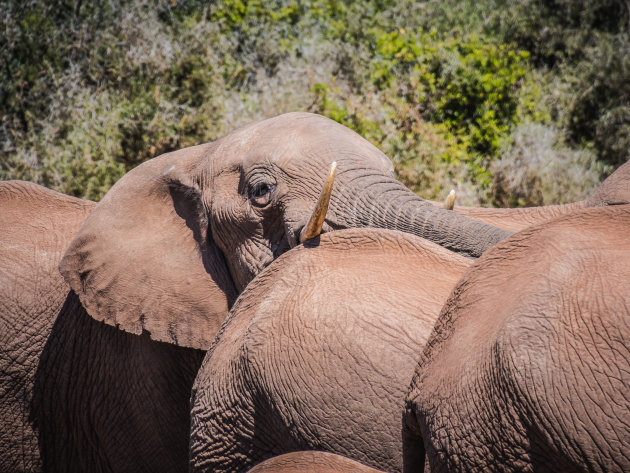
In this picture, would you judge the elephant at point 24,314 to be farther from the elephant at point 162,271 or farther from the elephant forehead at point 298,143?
the elephant forehead at point 298,143

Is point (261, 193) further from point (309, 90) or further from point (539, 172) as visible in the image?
point (539, 172)

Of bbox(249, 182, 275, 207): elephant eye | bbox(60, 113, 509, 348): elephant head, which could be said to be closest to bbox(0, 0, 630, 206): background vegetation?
bbox(60, 113, 509, 348): elephant head

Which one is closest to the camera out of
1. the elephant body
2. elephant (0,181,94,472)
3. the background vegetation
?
the elephant body

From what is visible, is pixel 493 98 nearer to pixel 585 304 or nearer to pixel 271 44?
pixel 271 44

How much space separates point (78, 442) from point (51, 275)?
724mm

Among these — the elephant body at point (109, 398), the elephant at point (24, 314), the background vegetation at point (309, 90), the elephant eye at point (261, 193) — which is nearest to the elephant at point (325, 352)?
the elephant eye at point (261, 193)

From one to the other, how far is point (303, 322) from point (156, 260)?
54.4 inches

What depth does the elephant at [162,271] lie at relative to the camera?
292 centimetres

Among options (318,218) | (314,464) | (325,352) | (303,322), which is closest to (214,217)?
(318,218)

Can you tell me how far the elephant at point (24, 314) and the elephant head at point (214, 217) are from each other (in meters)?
0.29

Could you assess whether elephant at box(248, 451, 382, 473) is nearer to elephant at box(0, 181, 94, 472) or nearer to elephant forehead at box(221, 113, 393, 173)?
elephant forehead at box(221, 113, 393, 173)

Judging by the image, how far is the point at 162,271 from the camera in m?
3.20

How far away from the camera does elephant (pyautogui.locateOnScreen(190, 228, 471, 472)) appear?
181 cm

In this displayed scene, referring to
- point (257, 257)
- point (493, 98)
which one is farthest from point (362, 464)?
point (493, 98)
